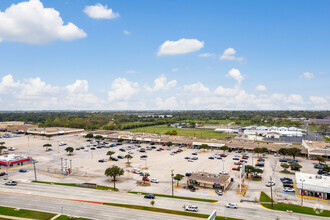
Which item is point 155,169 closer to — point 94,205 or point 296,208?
point 94,205

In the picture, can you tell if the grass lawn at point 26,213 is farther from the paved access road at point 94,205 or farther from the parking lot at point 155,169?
the parking lot at point 155,169

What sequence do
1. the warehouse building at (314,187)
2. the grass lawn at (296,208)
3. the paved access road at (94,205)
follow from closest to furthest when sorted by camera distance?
the paved access road at (94,205), the grass lawn at (296,208), the warehouse building at (314,187)

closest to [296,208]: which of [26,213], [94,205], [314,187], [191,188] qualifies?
[314,187]

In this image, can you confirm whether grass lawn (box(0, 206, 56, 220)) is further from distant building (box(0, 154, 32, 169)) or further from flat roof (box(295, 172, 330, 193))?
flat roof (box(295, 172, 330, 193))

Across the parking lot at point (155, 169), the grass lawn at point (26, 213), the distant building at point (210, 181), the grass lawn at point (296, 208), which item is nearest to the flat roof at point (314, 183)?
the parking lot at point (155, 169)

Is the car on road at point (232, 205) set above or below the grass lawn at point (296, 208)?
above

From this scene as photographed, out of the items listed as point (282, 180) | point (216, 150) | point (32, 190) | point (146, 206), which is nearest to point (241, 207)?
point (146, 206)

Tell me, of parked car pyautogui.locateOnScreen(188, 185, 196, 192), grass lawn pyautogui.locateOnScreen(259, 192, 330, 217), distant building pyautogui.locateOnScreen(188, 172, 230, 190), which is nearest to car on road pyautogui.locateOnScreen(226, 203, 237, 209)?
grass lawn pyautogui.locateOnScreen(259, 192, 330, 217)
